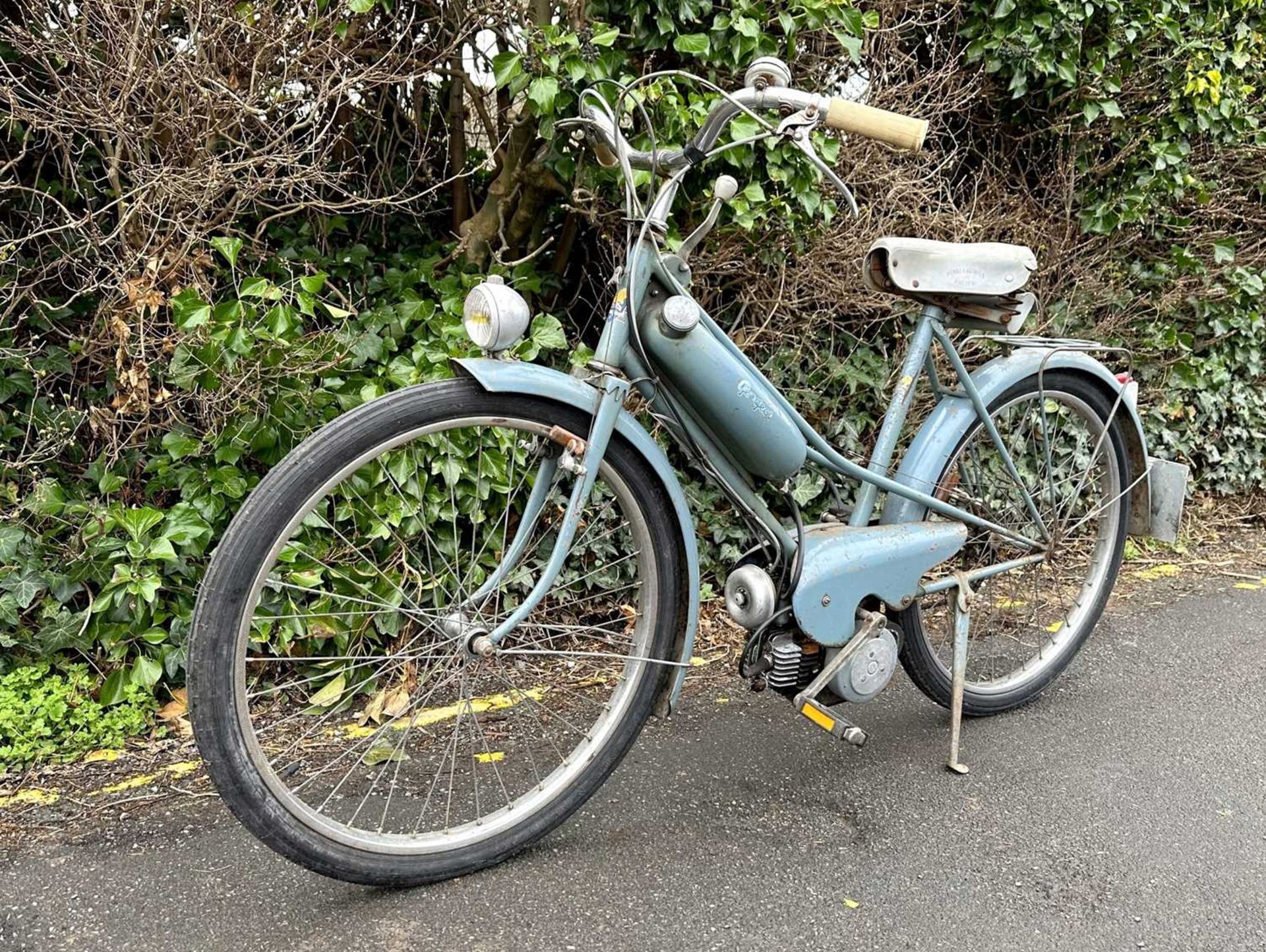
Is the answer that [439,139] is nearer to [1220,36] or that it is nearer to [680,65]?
[680,65]

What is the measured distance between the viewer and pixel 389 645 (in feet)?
9.89

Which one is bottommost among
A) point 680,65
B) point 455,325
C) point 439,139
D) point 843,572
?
point 843,572

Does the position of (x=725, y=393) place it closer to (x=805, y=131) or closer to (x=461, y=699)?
(x=805, y=131)

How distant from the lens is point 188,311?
2.60m

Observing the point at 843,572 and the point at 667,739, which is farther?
the point at 667,739

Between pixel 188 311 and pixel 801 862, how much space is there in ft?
6.90

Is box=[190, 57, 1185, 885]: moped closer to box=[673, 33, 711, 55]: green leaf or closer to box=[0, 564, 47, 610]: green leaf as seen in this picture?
box=[673, 33, 711, 55]: green leaf

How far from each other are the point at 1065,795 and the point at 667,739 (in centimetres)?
107

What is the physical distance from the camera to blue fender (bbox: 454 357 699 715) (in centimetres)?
191

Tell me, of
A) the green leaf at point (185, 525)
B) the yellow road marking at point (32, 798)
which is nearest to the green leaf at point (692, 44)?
the green leaf at point (185, 525)

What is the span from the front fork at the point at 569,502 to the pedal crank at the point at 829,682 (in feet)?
2.45

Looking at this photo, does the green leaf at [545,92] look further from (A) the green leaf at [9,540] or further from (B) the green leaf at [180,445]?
(A) the green leaf at [9,540]

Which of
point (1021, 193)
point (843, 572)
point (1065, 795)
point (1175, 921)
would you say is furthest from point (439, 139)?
point (1175, 921)

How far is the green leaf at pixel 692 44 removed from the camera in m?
2.71
